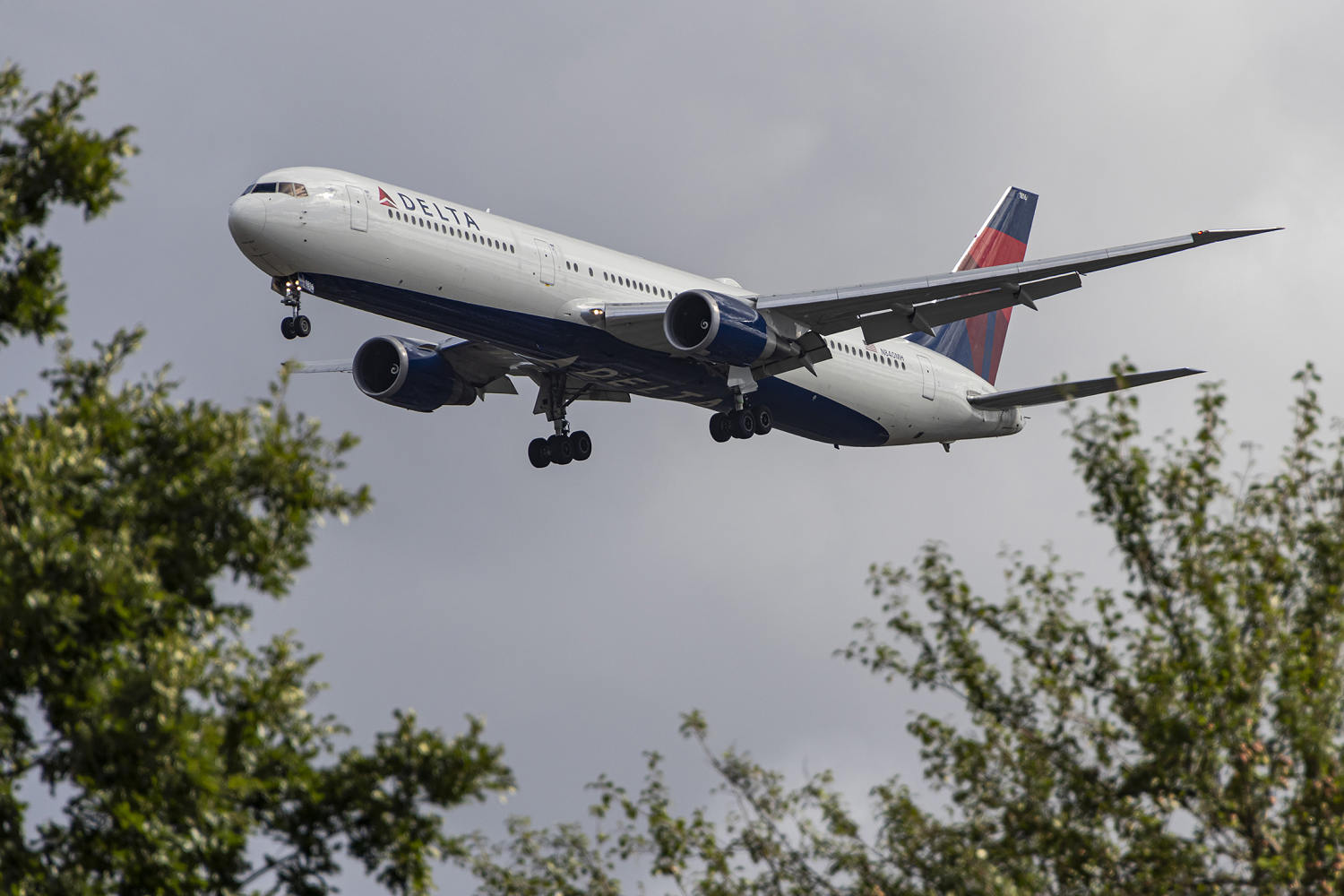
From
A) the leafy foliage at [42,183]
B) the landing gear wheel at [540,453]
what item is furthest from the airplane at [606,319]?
the leafy foliage at [42,183]

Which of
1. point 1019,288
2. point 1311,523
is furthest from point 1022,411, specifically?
point 1311,523

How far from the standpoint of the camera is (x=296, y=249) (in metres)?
34.6

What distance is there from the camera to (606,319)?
39.7 meters

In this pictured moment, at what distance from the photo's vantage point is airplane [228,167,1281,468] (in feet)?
116

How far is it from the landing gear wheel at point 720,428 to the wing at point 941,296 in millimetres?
3226

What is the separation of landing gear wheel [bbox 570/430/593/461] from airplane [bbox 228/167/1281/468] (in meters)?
0.04


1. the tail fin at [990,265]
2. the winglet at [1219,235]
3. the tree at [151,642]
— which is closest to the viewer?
the tree at [151,642]

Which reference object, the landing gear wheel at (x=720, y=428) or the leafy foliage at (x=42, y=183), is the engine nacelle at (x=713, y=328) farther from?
the leafy foliage at (x=42, y=183)

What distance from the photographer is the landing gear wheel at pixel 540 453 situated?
147 feet

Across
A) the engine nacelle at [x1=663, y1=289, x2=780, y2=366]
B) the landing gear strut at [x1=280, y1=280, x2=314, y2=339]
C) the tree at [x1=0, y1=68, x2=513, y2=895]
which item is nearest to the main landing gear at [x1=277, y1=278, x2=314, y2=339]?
the landing gear strut at [x1=280, y1=280, x2=314, y2=339]

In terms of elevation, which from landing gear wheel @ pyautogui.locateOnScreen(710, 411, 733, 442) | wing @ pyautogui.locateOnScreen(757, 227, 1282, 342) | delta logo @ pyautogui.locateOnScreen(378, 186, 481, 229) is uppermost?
wing @ pyautogui.locateOnScreen(757, 227, 1282, 342)

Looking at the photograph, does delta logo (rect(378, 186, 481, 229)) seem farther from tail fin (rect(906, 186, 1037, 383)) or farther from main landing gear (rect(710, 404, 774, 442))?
tail fin (rect(906, 186, 1037, 383))

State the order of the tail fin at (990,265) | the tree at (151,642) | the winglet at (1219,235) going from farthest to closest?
the tail fin at (990,265) → the winglet at (1219,235) → the tree at (151,642)

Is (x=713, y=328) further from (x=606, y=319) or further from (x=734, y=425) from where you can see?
(x=734, y=425)
